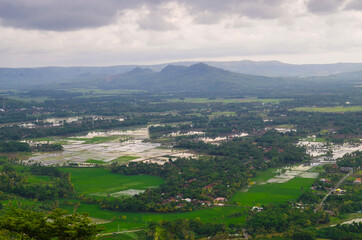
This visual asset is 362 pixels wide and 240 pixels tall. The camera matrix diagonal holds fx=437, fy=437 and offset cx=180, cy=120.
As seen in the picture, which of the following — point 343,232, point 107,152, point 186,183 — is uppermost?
point 343,232

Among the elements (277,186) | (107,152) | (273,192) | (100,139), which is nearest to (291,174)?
(277,186)

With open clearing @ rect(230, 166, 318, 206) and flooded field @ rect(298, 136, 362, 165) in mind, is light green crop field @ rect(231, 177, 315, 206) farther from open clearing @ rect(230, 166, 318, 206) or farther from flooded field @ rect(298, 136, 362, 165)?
flooded field @ rect(298, 136, 362, 165)

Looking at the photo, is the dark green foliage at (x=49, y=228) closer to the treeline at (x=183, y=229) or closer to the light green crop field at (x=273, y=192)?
the treeline at (x=183, y=229)

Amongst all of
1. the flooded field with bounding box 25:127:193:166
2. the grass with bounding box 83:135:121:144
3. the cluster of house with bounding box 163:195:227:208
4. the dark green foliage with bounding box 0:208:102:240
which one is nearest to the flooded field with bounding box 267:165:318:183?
the cluster of house with bounding box 163:195:227:208

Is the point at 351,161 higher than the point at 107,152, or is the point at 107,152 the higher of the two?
the point at 351,161

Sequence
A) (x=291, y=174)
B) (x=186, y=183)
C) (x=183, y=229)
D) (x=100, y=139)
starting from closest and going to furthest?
(x=183, y=229)
(x=186, y=183)
(x=291, y=174)
(x=100, y=139)

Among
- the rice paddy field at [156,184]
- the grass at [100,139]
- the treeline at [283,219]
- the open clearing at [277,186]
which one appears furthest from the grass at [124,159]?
the treeline at [283,219]

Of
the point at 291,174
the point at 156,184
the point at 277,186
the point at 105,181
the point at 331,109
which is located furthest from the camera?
the point at 331,109

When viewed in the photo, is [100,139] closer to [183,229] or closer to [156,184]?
[156,184]
